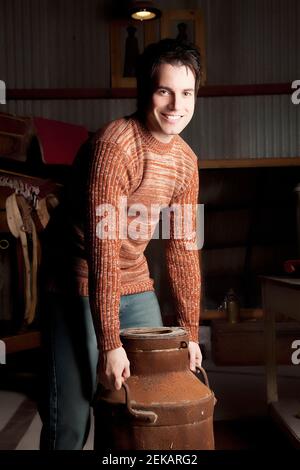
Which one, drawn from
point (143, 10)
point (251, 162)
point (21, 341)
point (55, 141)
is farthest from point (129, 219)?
point (251, 162)

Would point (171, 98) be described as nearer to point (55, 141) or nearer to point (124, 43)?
point (55, 141)

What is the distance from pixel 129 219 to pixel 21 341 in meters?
2.34

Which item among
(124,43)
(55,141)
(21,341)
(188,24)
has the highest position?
(188,24)

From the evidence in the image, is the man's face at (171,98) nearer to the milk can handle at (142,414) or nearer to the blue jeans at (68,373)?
the blue jeans at (68,373)

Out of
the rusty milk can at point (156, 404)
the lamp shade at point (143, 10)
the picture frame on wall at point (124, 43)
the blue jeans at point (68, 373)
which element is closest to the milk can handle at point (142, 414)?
the rusty milk can at point (156, 404)

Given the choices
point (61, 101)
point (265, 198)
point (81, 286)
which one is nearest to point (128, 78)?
point (61, 101)

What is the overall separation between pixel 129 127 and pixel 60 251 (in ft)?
1.50

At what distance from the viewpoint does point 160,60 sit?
173 centimetres

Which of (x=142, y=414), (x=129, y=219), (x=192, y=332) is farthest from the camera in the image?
(x=192, y=332)

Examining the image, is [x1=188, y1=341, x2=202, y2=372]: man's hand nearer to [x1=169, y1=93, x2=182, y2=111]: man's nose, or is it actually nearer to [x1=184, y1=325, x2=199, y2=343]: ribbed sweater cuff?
[x1=184, y1=325, x2=199, y2=343]: ribbed sweater cuff

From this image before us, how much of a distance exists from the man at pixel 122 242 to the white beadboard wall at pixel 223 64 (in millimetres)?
3766

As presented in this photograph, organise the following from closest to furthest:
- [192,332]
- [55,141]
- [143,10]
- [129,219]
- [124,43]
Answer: [129,219]
[192,332]
[55,141]
[143,10]
[124,43]

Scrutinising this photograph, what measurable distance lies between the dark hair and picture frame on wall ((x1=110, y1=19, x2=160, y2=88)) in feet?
12.8

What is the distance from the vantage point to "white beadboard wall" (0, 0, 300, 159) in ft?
18.4
